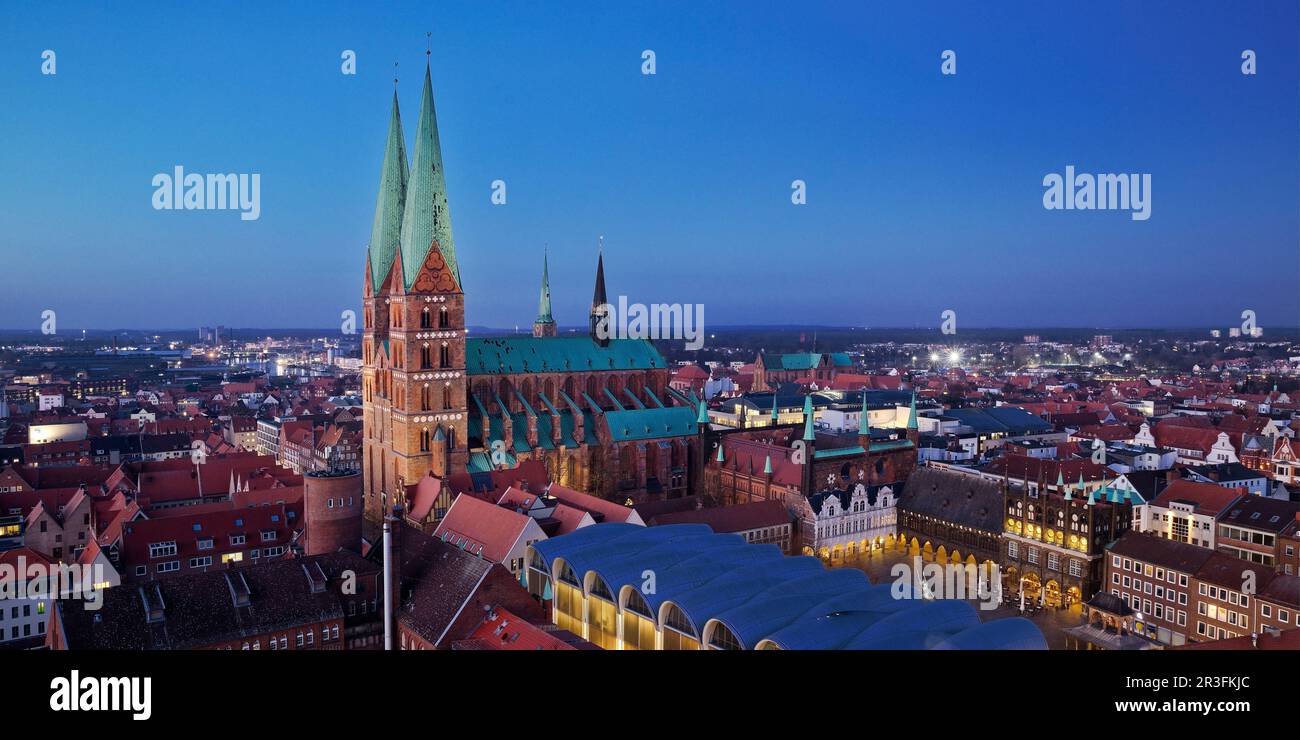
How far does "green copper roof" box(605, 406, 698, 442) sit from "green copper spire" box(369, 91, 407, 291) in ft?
65.3

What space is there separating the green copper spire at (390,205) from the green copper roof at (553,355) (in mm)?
8310

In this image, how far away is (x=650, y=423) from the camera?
69.9 meters

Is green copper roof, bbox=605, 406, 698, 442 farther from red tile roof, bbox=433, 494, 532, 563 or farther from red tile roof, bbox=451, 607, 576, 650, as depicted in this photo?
red tile roof, bbox=451, 607, 576, 650

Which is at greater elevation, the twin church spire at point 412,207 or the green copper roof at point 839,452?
the twin church spire at point 412,207

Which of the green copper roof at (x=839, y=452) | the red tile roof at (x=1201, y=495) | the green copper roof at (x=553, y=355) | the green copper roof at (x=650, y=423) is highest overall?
the green copper roof at (x=553, y=355)

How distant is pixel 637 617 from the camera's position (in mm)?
31875

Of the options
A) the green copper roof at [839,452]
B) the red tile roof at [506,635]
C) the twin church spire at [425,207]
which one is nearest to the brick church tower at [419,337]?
the twin church spire at [425,207]

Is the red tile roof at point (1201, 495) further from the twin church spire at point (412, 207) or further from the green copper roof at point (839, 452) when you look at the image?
the twin church spire at point (412, 207)

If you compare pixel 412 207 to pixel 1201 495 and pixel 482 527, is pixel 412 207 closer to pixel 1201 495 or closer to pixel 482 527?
pixel 482 527

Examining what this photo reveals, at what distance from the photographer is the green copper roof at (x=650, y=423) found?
68.4m
